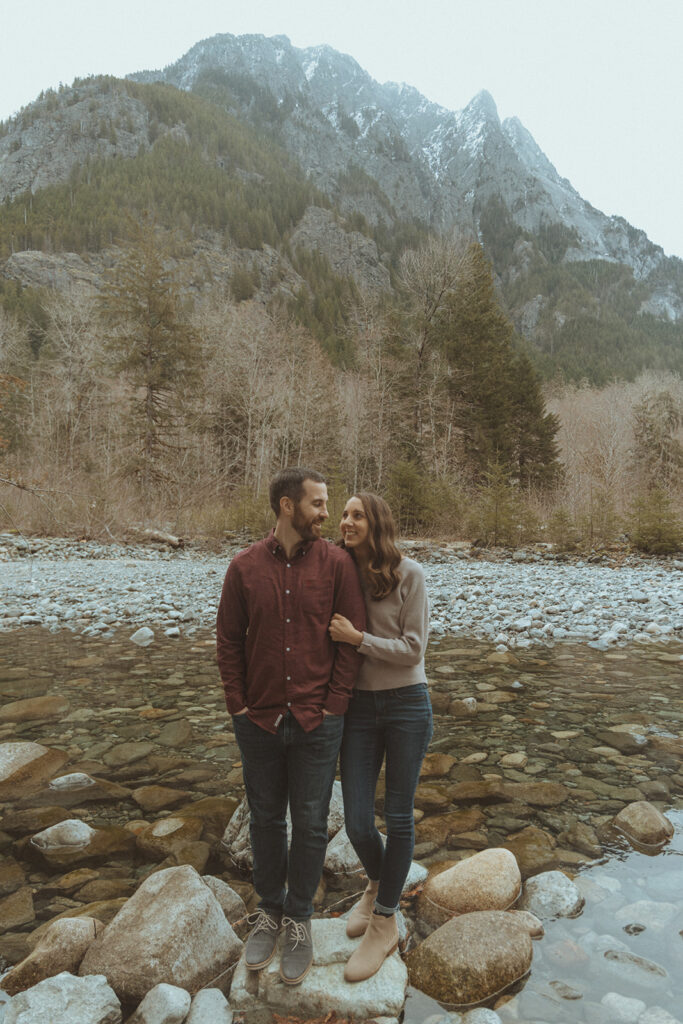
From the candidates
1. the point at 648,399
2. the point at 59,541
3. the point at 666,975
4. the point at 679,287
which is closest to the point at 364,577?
the point at 666,975

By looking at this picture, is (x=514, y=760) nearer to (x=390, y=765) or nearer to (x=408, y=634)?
(x=390, y=765)

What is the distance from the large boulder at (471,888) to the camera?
275 cm

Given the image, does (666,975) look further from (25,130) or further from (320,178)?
(320,178)

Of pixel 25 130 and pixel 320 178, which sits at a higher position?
pixel 320 178

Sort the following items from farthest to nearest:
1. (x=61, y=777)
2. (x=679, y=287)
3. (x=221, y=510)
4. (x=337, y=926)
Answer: (x=679, y=287) < (x=221, y=510) < (x=61, y=777) < (x=337, y=926)

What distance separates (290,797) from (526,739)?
329 cm

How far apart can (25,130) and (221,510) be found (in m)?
114

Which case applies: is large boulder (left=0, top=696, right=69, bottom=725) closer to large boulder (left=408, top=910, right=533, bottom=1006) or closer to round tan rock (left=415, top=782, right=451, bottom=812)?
round tan rock (left=415, top=782, right=451, bottom=812)

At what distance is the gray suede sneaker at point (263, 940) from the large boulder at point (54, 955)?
67 centimetres

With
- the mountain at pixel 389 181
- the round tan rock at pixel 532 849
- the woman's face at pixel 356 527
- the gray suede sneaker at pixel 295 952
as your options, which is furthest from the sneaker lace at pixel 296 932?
the mountain at pixel 389 181

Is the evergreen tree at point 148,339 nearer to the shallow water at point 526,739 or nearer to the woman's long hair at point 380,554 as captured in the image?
the shallow water at point 526,739

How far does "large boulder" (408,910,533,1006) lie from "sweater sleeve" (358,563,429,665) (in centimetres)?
117

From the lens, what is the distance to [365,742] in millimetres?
2375

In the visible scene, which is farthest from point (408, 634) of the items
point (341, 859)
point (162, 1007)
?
point (341, 859)
